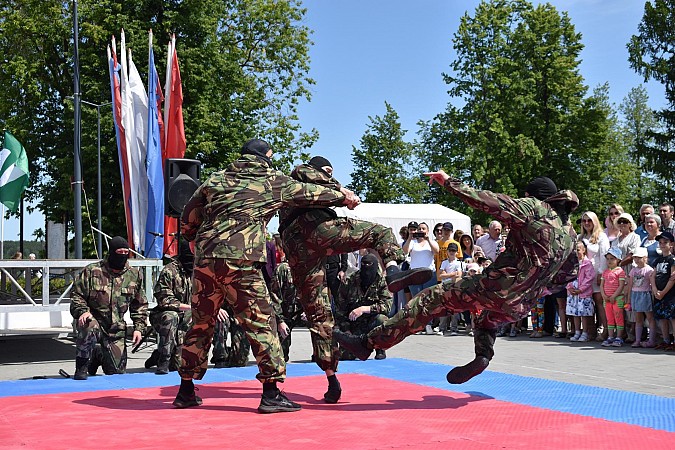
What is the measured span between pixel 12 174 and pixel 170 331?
40.3ft

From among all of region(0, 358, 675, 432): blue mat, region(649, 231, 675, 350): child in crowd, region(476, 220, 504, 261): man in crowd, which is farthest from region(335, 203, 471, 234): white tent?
region(0, 358, 675, 432): blue mat

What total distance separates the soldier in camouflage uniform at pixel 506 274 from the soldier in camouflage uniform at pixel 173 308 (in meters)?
3.07

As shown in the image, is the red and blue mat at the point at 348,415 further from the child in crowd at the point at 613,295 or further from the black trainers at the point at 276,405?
the child in crowd at the point at 613,295

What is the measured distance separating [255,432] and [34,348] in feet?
28.6

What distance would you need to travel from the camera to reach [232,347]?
922 centimetres

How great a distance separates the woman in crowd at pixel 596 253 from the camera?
1159 cm

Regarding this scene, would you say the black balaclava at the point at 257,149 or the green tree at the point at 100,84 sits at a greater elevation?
the green tree at the point at 100,84

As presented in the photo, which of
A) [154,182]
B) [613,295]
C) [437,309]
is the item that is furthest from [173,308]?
[154,182]

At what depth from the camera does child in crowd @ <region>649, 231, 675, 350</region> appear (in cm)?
1032

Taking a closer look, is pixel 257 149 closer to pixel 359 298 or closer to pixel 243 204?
pixel 243 204

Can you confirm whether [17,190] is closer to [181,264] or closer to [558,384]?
[181,264]

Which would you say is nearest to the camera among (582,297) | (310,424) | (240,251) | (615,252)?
(310,424)

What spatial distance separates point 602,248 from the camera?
11641mm

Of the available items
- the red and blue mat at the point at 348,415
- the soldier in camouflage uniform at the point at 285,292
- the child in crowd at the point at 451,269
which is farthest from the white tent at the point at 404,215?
the red and blue mat at the point at 348,415
